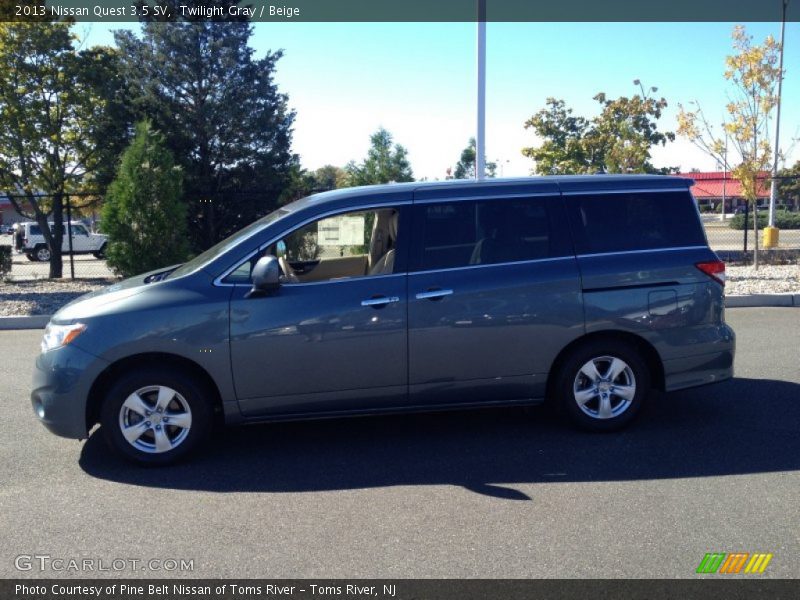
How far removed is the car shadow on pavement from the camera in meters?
4.83

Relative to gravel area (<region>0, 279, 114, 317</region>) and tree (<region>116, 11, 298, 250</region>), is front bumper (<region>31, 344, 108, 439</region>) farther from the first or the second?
tree (<region>116, 11, 298, 250</region>)

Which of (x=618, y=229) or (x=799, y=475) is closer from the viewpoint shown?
(x=799, y=475)

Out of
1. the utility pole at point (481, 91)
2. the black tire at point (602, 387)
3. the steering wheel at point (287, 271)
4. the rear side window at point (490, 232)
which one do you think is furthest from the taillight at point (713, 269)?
the utility pole at point (481, 91)

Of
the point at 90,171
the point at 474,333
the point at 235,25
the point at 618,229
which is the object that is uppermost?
the point at 235,25

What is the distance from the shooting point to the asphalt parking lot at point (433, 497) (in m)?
3.76

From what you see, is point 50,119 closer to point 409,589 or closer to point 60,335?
point 60,335

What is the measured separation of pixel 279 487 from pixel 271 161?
16.3m

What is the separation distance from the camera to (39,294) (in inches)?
550

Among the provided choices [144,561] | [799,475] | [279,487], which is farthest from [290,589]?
[799,475]

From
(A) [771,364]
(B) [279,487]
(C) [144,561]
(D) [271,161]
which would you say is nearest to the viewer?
(C) [144,561]

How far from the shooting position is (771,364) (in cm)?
770

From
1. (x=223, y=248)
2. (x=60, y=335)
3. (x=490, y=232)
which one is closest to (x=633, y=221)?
(x=490, y=232)

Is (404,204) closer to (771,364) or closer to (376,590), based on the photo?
(376,590)

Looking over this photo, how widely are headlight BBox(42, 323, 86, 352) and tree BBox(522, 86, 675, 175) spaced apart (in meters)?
16.5
